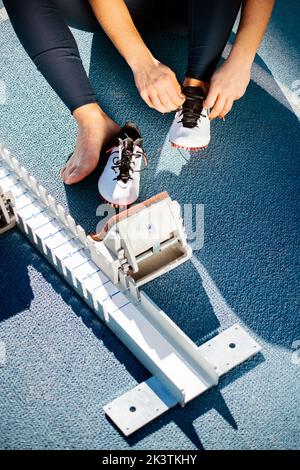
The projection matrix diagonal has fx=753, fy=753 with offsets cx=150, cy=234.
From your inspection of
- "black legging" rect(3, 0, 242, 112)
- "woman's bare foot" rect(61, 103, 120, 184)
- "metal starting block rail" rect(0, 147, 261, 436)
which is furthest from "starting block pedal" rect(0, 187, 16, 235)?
"black legging" rect(3, 0, 242, 112)

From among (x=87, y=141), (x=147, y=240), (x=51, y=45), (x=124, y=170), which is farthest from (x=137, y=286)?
(x=51, y=45)

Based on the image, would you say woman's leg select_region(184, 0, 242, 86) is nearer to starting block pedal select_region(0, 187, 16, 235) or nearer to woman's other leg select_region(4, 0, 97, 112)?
woman's other leg select_region(4, 0, 97, 112)

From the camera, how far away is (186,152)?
2246 millimetres

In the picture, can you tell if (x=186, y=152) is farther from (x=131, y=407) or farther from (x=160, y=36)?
(x=131, y=407)

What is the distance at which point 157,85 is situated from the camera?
79.4 inches

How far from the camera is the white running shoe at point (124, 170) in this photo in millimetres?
2076

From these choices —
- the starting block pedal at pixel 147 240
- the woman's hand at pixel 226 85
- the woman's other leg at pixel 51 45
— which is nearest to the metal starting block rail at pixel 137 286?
the starting block pedal at pixel 147 240

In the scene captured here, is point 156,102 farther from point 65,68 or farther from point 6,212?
point 6,212

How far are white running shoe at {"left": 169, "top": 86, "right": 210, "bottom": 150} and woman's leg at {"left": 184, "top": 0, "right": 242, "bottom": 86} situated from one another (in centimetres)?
4

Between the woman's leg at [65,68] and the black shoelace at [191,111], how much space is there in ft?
0.72

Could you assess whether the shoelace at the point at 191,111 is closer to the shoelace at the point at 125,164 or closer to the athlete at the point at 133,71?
the athlete at the point at 133,71

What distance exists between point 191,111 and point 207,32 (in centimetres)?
22

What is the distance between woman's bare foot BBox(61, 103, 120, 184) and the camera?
212 cm
